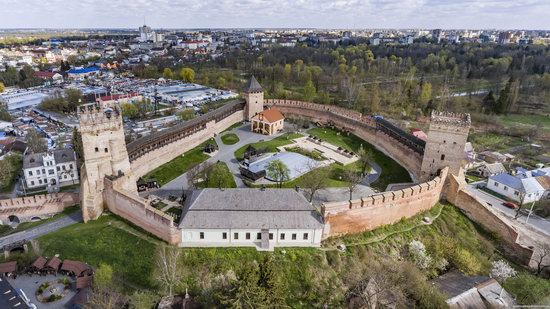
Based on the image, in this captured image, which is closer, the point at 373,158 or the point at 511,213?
the point at 511,213

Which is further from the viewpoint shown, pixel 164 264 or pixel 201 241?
pixel 201 241

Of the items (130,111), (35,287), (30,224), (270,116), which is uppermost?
(270,116)

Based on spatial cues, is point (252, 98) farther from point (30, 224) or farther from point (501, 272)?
point (501, 272)

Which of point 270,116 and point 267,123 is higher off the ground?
point 270,116

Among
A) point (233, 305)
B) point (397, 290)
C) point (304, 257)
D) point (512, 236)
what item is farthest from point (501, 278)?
point (233, 305)

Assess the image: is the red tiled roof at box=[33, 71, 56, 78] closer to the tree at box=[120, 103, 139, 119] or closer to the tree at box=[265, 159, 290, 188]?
the tree at box=[120, 103, 139, 119]

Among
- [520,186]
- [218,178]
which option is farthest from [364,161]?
[218,178]

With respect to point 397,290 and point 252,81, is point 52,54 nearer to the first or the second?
point 252,81

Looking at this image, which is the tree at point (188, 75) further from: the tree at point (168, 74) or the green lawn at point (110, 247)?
the green lawn at point (110, 247)
